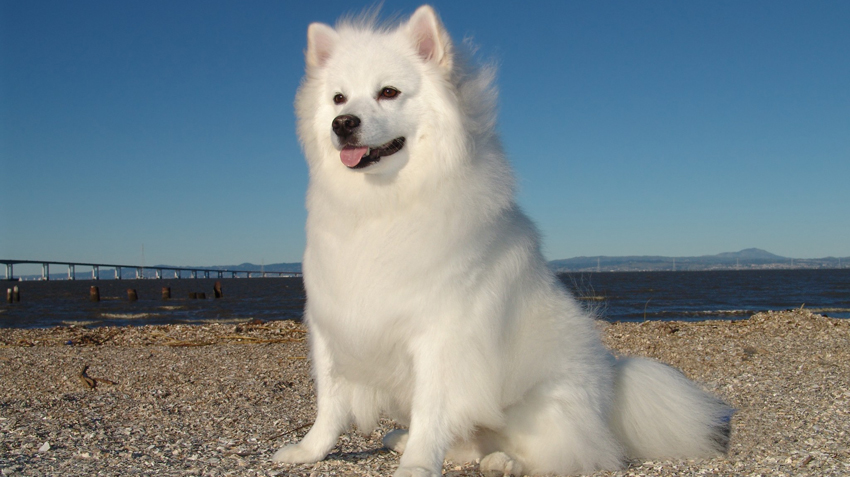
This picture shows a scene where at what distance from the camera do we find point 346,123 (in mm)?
2930

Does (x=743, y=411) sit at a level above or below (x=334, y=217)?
below

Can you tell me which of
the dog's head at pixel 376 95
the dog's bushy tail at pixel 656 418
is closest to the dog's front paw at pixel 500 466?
the dog's bushy tail at pixel 656 418

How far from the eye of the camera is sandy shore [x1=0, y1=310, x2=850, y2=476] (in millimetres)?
3375

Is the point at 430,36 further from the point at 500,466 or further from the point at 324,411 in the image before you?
the point at 500,466

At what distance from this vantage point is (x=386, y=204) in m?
3.00

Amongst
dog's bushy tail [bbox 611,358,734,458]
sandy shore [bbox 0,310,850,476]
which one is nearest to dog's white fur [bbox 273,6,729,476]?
dog's bushy tail [bbox 611,358,734,458]

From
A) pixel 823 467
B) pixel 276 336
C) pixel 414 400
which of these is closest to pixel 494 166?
pixel 414 400

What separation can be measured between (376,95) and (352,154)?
35cm

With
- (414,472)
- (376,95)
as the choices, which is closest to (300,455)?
(414,472)

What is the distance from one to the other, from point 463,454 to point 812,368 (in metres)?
4.92

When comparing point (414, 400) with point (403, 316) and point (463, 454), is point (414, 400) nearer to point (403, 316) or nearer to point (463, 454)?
point (403, 316)

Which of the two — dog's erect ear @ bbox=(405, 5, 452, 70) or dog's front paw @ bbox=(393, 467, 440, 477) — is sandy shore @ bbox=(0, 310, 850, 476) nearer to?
dog's front paw @ bbox=(393, 467, 440, 477)

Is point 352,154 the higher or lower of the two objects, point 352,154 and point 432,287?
the higher

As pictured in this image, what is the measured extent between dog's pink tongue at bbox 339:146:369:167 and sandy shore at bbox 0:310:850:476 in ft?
5.41
